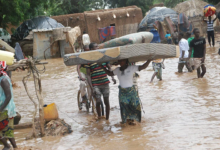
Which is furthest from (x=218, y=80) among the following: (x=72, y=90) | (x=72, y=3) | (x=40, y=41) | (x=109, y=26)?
(x=72, y=3)

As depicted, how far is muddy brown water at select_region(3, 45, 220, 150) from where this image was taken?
499cm

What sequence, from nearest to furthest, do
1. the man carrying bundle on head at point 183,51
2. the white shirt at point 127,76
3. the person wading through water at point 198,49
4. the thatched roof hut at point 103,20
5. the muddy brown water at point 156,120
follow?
the muddy brown water at point 156,120
the white shirt at point 127,76
the person wading through water at point 198,49
the man carrying bundle on head at point 183,51
the thatched roof hut at point 103,20

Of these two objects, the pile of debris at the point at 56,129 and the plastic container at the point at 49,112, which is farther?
the plastic container at the point at 49,112

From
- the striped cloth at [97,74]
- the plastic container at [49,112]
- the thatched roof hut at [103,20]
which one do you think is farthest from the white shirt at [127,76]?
the thatched roof hut at [103,20]

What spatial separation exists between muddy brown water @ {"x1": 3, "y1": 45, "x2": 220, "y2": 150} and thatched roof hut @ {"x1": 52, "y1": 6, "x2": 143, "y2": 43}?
54.4ft

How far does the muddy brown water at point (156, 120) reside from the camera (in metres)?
4.99

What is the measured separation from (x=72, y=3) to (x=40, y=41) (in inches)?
486

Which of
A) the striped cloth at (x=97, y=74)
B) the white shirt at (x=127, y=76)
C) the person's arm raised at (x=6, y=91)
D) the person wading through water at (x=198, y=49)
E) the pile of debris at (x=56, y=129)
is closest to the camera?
the person's arm raised at (x=6, y=91)

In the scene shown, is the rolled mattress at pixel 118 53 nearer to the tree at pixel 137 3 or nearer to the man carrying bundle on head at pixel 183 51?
the man carrying bundle on head at pixel 183 51

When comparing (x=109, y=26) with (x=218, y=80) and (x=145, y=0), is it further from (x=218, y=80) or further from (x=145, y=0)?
(x=218, y=80)

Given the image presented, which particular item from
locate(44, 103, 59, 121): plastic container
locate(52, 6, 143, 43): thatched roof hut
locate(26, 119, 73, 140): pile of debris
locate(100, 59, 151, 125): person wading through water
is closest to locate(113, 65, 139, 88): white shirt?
locate(100, 59, 151, 125): person wading through water

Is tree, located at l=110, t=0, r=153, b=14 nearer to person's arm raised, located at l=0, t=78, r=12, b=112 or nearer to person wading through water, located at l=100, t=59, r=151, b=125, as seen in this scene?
person wading through water, located at l=100, t=59, r=151, b=125

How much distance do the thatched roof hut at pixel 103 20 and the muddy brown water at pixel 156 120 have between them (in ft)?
54.4

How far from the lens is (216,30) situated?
87.1 feet
